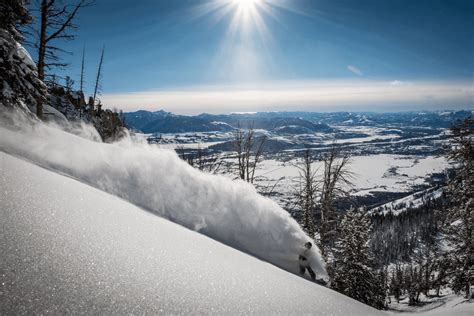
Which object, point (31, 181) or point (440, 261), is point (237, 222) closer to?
point (31, 181)

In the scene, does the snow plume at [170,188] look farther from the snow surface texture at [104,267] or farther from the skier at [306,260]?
the snow surface texture at [104,267]

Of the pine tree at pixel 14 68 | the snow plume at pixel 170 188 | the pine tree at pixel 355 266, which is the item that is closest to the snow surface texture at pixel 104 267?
the snow plume at pixel 170 188

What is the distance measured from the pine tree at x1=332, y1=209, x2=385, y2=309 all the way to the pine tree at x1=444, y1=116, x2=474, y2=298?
13.5 feet

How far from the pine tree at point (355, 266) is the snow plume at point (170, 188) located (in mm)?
10960

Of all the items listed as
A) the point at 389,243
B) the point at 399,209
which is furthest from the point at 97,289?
the point at 399,209

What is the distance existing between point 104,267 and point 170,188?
403 centimetres

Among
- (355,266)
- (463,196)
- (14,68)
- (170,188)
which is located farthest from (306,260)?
(463,196)

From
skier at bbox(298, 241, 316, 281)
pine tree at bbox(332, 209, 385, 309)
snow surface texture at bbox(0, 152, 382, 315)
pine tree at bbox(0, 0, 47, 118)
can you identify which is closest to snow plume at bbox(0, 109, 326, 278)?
skier at bbox(298, 241, 316, 281)

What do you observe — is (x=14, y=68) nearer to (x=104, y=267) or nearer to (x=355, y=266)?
(x=104, y=267)

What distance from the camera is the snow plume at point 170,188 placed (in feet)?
16.0

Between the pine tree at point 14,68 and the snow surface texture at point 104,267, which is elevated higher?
the pine tree at point 14,68

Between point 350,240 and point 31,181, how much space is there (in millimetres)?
17668

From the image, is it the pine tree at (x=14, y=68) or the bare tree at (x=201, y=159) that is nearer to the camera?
the pine tree at (x=14, y=68)

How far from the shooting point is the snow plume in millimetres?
4887
